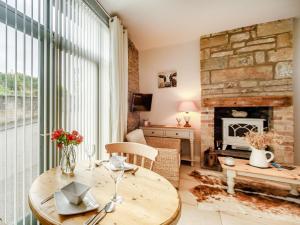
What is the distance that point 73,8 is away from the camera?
6.18 feet

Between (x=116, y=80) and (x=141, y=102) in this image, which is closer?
(x=116, y=80)

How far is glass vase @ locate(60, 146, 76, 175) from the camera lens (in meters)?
1.18

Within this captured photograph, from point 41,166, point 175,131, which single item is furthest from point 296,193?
point 41,166

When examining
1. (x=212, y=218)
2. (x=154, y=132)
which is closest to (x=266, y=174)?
(x=212, y=218)

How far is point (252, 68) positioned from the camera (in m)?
3.08

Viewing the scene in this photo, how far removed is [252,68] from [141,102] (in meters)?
2.37

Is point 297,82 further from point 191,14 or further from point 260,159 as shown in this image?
point 191,14

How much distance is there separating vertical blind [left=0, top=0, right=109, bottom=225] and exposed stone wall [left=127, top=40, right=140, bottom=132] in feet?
4.74

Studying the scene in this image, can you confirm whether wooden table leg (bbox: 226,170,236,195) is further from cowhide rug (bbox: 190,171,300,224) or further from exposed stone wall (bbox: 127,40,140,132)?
exposed stone wall (bbox: 127,40,140,132)

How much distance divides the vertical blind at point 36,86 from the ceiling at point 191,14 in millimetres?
739

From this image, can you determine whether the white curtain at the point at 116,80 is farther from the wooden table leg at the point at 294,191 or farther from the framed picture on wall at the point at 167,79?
the wooden table leg at the point at 294,191

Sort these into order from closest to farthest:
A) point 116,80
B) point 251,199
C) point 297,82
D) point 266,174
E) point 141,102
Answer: point 266,174, point 251,199, point 116,80, point 297,82, point 141,102

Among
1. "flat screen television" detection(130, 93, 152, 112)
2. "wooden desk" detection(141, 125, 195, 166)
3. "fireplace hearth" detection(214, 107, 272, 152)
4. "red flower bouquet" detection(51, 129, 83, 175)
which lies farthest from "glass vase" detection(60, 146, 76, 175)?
"fireplace hearth" detection(214, 107, 272, 152)

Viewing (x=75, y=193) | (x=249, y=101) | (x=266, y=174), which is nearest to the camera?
(x=75, y=193)
